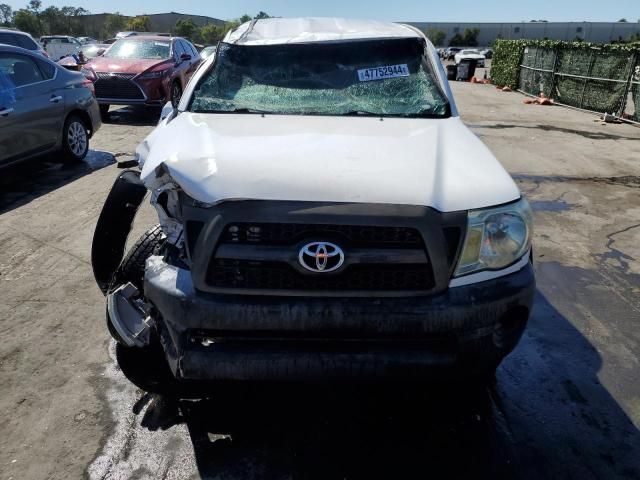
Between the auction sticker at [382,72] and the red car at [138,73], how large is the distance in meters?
7.71

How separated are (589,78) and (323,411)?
16.0 meters

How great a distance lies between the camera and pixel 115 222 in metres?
3.04

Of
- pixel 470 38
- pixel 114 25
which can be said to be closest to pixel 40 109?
pixel 114 25

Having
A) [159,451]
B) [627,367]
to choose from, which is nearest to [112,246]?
[159,451]

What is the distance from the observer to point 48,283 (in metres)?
4.01

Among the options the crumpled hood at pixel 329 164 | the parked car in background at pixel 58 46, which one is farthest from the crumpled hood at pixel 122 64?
the parked car in background at pixel 58 46

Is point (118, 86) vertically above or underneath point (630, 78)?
above

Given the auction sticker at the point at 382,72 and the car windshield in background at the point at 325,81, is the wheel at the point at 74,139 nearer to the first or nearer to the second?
the car windshield in background at the point at 325,81

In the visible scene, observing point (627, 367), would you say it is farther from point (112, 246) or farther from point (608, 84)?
point (608, 84)

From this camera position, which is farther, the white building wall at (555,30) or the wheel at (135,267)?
the white building wall at (555,30)

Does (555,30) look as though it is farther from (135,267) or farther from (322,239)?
(322,239)

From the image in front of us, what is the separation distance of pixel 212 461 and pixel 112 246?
1419 mm

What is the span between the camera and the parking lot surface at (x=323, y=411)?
2.37 m

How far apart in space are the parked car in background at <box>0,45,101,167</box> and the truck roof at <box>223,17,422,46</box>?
11.8ft
